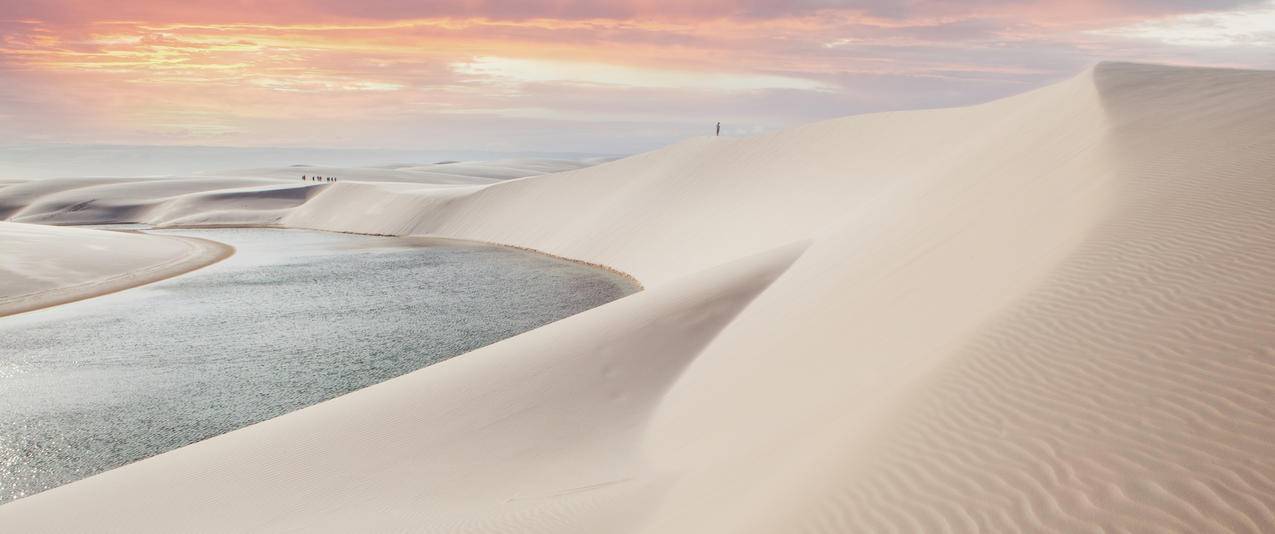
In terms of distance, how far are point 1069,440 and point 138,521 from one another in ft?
23.7

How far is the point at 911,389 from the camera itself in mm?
5184

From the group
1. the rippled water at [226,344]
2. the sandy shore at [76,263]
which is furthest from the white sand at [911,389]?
the sandy shore at [76,263]

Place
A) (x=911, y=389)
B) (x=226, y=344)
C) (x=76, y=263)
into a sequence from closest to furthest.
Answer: (x=911, y=389) → (x=226, y=344) → (x=76, y=263)

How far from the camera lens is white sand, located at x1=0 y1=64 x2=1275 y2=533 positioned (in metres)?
3.92

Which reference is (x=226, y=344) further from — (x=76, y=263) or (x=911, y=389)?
(x=76, y=263)

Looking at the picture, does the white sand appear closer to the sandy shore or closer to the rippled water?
the rippled water

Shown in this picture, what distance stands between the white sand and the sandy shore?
16769 mm

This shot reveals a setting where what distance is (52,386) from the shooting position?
12641 millimetres

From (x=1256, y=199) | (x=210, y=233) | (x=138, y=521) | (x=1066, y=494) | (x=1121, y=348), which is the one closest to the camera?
(x=1066, y=494)

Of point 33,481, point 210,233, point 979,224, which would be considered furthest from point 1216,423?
point 210,233

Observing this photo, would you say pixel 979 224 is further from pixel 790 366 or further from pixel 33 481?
pixel 33 481

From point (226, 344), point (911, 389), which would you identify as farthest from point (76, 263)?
point (911, 389)

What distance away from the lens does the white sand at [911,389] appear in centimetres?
392

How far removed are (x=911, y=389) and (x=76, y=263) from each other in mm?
29305
